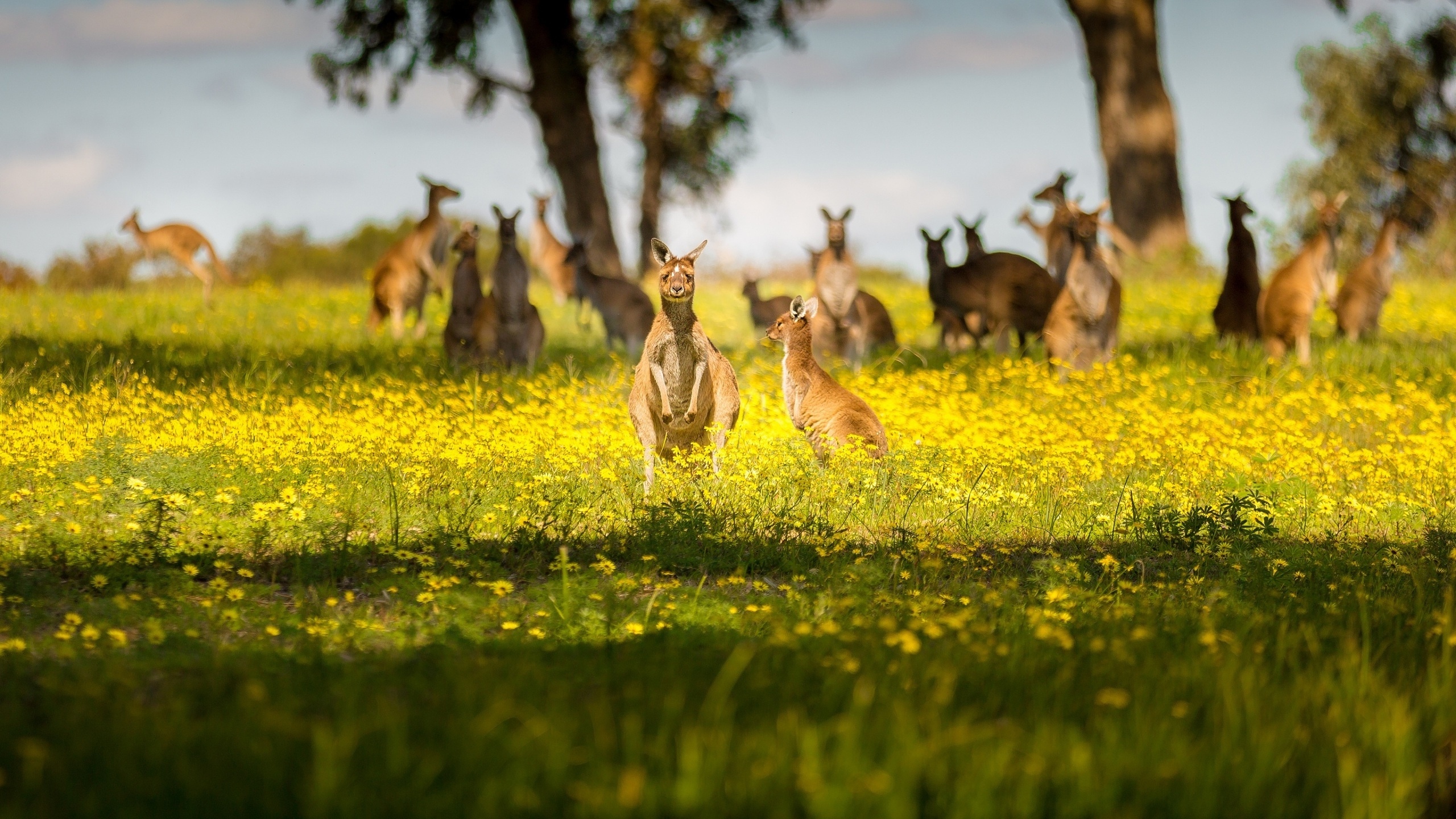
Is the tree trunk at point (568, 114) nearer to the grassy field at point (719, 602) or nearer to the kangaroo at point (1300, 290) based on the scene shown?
the kangaroo at point (1300, 290)

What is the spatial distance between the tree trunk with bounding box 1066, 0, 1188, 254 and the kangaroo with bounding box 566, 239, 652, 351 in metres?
12.2

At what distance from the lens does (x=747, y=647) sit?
220 inches

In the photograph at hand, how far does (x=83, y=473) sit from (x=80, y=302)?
1384 centimetres

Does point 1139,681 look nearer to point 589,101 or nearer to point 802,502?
point 802,502

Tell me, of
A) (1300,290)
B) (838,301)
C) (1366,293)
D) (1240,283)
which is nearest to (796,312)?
(838,301)

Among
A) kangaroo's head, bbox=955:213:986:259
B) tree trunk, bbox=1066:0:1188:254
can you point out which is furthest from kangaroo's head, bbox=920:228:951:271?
tree trunk, bbox=1066:0:1188:254

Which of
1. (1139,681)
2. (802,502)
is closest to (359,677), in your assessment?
(1139,681)

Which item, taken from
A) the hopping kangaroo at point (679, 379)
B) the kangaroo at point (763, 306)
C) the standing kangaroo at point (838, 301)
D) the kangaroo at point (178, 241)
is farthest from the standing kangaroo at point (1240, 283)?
the kangaroo at point (178, 241)

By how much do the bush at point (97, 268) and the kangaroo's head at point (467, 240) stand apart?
13160mm

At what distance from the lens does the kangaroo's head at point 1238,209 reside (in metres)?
17.4

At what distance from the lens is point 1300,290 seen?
16.5m

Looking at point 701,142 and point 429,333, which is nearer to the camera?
point 429,333

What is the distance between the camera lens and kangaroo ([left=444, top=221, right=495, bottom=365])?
1538cm

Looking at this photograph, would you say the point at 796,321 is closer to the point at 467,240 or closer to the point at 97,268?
the point at 467,240
